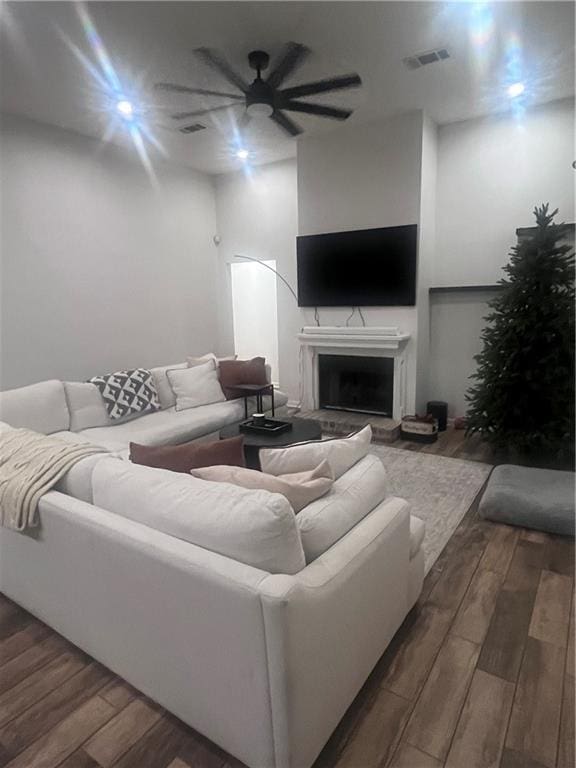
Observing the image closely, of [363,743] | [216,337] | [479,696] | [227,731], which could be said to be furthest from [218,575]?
[216,337]

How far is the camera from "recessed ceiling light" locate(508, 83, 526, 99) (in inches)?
145

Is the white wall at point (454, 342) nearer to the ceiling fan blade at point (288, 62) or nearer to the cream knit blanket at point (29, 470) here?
the ceiling fan blade at point (288, 62)

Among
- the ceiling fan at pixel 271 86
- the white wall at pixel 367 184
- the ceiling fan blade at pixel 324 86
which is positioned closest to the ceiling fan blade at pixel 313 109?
the ceiling fan at pixel 271 86

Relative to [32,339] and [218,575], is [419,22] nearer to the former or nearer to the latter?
[218,575]

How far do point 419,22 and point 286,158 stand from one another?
2.85 meters

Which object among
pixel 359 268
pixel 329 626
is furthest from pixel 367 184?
pixel 329 626

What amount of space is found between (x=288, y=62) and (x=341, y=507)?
9.41 ft

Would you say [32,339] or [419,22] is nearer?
[419,22]

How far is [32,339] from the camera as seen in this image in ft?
14.1

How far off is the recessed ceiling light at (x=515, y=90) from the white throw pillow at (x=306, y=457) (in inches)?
148

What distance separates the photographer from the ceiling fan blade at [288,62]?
8.85ft

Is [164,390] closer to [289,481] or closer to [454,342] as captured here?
[289,481]

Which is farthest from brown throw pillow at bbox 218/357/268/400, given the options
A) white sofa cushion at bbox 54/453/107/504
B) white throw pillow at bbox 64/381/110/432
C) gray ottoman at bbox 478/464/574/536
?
white sofa cushion at bbox 54/453/107/504

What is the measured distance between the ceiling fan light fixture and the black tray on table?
230 centimetres
